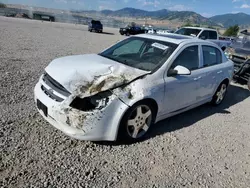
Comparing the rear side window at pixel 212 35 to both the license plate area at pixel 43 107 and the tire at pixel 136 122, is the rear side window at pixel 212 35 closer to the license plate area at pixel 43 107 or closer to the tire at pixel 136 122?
the tire at pixel 136 122

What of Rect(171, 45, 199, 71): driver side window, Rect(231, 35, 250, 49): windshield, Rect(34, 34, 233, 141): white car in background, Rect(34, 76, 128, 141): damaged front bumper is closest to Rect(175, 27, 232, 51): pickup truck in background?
Rect(231, 35, 250, 49): windshield

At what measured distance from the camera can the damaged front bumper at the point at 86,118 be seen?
296cm

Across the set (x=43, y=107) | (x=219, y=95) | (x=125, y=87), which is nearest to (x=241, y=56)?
(x=219, y=95)

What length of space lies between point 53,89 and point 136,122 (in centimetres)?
133

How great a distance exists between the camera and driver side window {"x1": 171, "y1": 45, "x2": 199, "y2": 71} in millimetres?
4031

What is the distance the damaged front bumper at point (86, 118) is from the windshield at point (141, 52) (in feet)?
3.32

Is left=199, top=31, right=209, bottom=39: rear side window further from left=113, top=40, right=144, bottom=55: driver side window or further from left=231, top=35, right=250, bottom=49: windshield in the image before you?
left=113, top=40, right=144, bottom=55: driver side window

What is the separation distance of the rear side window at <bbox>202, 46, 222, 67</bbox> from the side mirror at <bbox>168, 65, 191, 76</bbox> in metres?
1.15

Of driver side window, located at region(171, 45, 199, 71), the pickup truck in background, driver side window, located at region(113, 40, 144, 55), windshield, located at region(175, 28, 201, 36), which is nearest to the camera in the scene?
driver side window, located at region(171, 45, 199, 71)

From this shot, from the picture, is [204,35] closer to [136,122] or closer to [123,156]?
[136,122]

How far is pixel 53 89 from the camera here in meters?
3.26

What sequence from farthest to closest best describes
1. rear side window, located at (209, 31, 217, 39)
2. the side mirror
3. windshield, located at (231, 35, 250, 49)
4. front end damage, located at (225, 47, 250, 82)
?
1. rear side window, located at (209, 31, 217, 39)
2. windshield, located at (231, 35, 250, 49)
3. front end damage, located at (225, 47, 250, 82)
4. the side mirror

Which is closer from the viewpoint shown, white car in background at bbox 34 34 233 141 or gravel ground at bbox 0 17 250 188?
gravel ground at bbox 0 17 250 188

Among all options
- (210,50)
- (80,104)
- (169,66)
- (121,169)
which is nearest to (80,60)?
(80,104)
